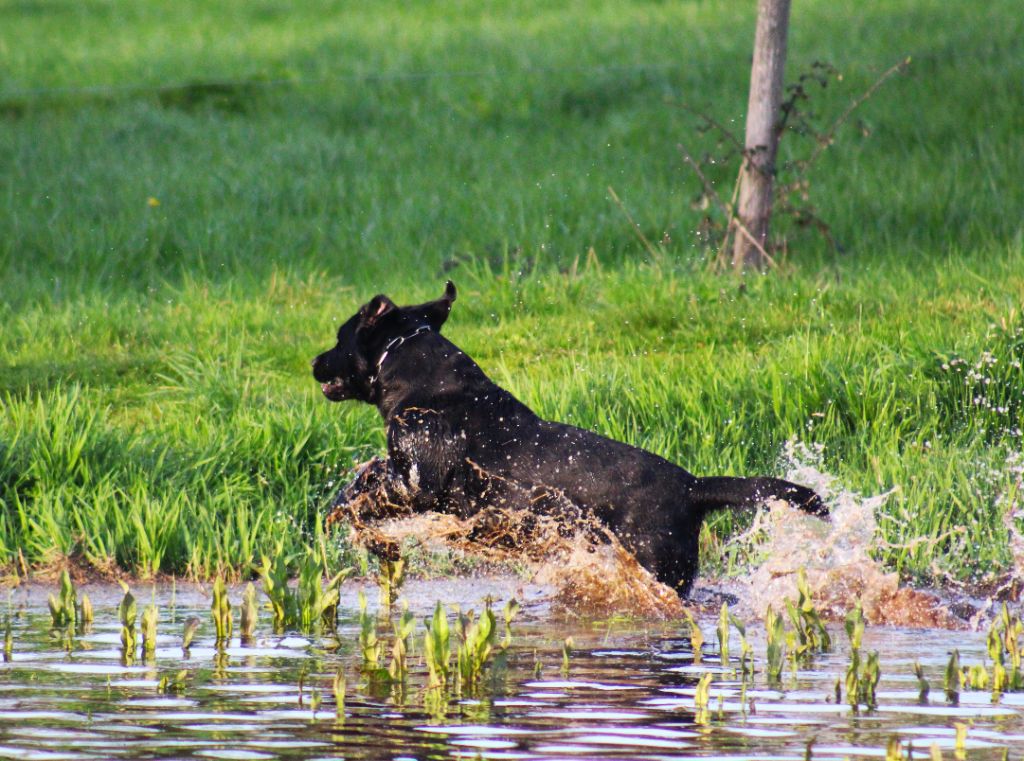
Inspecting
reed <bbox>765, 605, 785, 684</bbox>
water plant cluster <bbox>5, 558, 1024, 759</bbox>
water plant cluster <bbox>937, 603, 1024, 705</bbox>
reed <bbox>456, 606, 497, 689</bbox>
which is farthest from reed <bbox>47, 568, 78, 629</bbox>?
water plant cluster <bbox>937, 603, 1024, 705</bbox>

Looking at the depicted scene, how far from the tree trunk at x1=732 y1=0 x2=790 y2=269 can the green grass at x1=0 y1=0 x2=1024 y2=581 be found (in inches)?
16.1

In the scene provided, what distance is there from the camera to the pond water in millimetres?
4133

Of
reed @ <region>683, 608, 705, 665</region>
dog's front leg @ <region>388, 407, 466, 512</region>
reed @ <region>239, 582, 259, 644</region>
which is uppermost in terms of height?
dog's front leg @ <region>388, 407, 466, 512</region>

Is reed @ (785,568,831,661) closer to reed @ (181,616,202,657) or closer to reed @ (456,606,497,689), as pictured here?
reed @ (456,606,497,689)

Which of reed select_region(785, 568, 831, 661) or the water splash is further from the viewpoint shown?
the water splash

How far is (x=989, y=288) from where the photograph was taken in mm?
10602

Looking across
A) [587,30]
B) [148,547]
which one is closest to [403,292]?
[148,547]

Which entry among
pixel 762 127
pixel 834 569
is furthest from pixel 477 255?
pixel 834 569

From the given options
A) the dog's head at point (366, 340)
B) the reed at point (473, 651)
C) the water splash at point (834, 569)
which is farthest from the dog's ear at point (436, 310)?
the reed at point (473, 651)

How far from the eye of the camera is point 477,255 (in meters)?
13.5

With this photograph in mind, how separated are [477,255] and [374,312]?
252 inches

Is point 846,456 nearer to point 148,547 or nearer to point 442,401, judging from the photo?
point 442,401

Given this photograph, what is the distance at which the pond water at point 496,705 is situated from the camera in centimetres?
413

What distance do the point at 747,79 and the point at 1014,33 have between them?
11.8 feet
